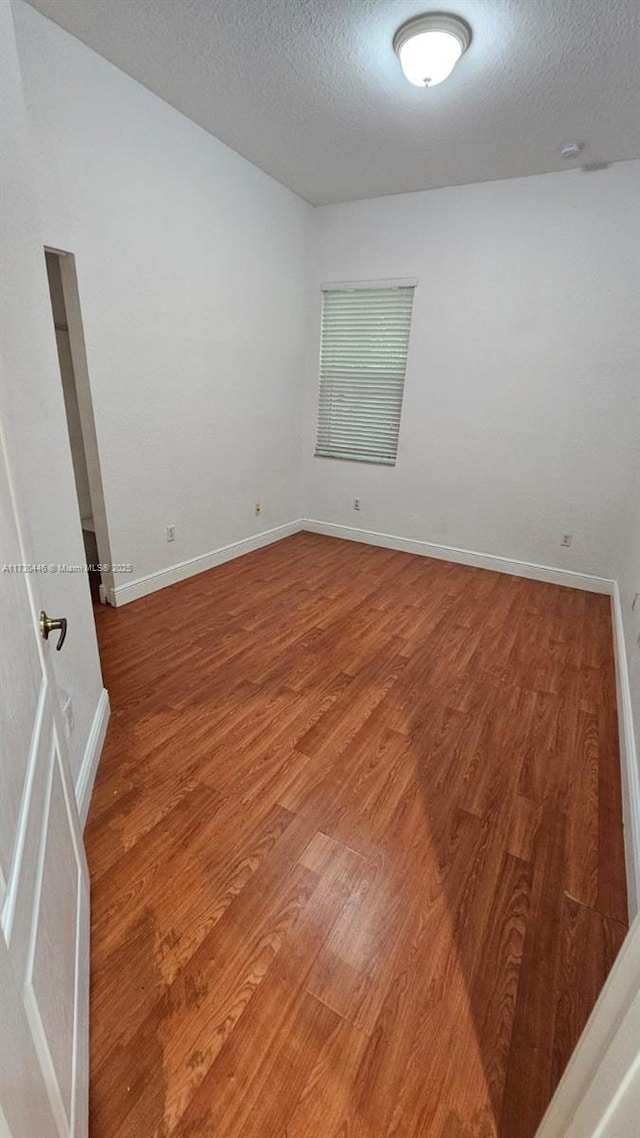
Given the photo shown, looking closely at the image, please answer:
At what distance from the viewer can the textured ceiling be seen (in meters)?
1.93

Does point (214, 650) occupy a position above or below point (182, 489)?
below

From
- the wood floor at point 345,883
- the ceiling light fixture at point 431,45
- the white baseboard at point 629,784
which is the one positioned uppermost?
the ceiling light fixture at point 431,45

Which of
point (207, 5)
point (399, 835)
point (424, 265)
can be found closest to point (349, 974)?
point (399, 835)

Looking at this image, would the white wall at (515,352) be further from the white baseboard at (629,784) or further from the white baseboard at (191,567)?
the white baseboard at (629,784)

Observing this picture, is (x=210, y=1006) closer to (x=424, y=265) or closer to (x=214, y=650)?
(x=214, y=650)

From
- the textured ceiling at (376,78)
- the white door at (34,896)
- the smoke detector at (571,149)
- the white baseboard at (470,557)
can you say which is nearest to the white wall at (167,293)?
the textured ceiling at (376,78)

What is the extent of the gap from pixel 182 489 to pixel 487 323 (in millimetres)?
2609

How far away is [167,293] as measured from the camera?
9.48 feet

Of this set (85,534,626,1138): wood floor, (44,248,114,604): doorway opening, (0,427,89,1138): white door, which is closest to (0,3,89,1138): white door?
(0,427,89,1138): white door

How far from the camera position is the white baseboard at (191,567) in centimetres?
307

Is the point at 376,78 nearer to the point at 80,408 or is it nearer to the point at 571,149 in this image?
the point at 571,149

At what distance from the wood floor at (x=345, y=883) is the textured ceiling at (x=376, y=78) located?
282 cm

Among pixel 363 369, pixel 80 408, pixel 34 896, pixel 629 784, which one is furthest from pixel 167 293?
pixel 629 784

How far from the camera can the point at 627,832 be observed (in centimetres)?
159
